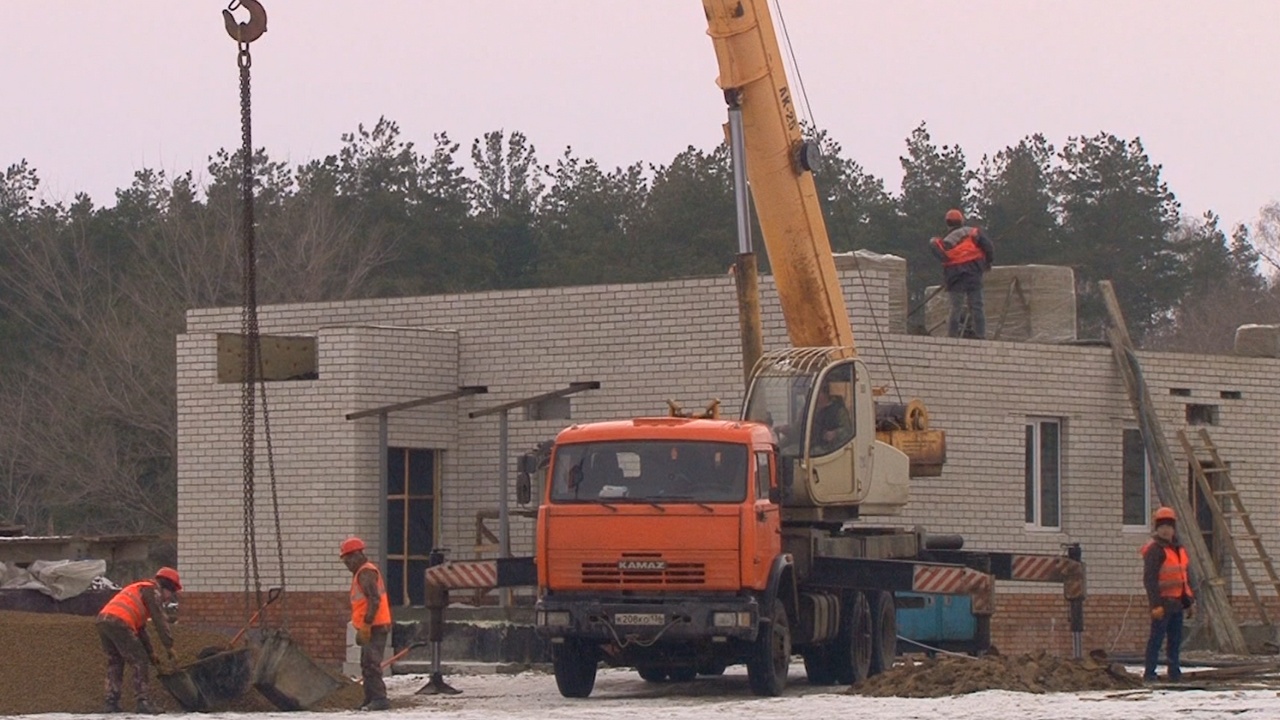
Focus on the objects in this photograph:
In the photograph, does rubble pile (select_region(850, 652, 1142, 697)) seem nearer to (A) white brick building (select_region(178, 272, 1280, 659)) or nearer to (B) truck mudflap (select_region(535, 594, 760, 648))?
(B) truck mudflap (select_region(535, 594, 760, 648))

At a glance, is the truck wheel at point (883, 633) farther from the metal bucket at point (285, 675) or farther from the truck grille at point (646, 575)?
the metal bucket at point (285, 675)

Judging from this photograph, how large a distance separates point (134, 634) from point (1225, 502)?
15335 mm

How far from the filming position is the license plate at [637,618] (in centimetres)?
1848

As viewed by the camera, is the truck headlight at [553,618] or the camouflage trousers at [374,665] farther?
the truck headlight at [553,618]

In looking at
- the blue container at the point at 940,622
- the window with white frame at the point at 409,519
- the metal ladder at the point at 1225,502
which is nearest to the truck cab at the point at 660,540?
the blue container at the point at 940,622

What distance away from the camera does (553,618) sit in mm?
18750

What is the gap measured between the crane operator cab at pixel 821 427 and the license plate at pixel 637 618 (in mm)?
1988

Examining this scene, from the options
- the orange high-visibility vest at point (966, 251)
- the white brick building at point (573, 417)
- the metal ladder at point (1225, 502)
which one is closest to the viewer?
the white brick building at point (573, 417)

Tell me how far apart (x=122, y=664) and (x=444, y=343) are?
9510 mm

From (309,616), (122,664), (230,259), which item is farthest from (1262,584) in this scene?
(230,259)

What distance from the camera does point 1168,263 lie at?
65.6m

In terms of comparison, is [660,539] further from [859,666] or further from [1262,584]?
[1262,584]

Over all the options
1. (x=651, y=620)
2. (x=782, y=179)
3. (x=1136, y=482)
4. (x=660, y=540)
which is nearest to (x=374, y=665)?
(x=651, y=620)

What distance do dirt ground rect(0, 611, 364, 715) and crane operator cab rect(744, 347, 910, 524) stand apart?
13.9 ft
